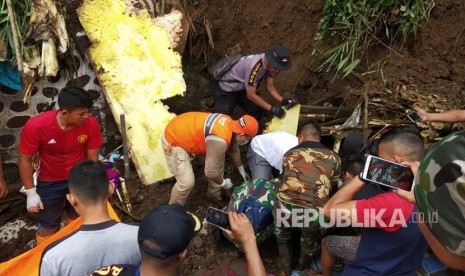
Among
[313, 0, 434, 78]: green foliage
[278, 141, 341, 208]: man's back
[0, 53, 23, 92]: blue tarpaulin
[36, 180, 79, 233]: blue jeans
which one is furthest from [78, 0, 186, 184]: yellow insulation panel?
[313, 0, 434, 78]: green foliage

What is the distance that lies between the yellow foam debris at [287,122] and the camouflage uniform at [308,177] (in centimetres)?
160

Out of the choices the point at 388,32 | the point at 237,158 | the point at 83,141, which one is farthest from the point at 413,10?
the point at 83,141

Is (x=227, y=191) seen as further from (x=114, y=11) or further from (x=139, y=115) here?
(x=114, y=11)

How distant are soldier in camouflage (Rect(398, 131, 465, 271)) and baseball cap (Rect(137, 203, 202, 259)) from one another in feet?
3.32

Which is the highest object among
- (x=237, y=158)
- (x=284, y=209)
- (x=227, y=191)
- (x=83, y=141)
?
(x=83, y=141)

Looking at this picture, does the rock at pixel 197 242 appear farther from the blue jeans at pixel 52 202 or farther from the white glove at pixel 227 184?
the blue jeans at pixel 52 202

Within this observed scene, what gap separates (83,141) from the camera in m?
3.67

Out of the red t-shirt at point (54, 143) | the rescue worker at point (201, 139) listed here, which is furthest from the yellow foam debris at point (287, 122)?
the red t-shirt at point (54, 143)

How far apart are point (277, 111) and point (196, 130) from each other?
1.38m

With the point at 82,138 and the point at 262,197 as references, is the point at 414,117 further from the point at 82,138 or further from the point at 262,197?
the point at 82,138

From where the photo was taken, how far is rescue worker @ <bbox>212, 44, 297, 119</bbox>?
16.1ft

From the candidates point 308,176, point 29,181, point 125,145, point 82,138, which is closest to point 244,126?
point 308,176

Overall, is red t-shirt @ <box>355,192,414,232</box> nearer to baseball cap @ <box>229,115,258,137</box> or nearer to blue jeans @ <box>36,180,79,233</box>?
baseball cap @ <box>229,115,258,137</box>

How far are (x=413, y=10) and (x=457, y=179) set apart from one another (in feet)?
17.2
